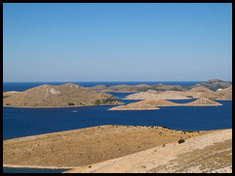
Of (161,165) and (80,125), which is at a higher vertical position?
(161,165)

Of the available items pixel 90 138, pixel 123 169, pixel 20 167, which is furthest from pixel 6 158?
pixel 123 169

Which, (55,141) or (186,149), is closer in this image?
(186,149)

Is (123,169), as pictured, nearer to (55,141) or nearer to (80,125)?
(55,141)

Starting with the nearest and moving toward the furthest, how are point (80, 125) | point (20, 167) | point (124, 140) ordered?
1. point (20, 167)
2. point (124, 140)
3. point (80, 125)

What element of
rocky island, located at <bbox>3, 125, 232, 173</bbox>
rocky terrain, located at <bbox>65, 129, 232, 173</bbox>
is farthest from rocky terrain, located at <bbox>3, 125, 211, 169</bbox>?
rocky terrain, located at <bbox>65, 129, 232, 173</bbox>

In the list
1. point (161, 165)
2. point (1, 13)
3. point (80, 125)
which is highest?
point (1, 13)

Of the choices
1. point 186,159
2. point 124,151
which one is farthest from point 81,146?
point 186,159

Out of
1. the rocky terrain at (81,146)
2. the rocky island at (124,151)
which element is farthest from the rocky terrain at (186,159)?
the rocky terrain at (81,146)
